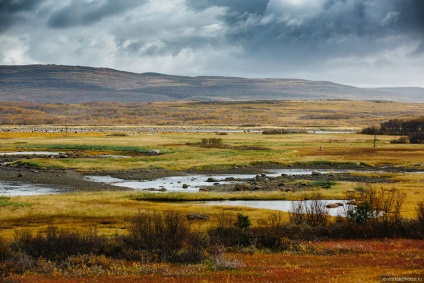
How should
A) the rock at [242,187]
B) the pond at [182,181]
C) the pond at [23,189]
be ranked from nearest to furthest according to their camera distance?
the pond at [23,189], the rock at [242,187], the pond at [182,181]

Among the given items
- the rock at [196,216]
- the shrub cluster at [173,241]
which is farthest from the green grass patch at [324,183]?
the shrub cluster at [173,241]

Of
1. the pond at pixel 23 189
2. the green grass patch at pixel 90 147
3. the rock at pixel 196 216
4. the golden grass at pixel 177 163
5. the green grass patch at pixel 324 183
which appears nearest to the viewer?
the rock at pixel 196 216

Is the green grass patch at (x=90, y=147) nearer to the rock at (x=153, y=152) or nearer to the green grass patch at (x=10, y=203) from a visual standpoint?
the rock at (x=153, y=152)

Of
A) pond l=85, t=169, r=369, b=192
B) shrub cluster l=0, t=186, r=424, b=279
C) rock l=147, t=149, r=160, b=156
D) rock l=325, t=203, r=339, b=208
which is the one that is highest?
Answer: shrub cluster l=0, t=186, r=424, b=279

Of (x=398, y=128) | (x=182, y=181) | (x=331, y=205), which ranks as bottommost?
(x=182, y=181)

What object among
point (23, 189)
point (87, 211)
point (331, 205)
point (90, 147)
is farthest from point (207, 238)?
point (90, 147)

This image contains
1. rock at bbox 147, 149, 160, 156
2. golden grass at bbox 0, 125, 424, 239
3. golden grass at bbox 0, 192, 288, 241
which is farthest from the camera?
rock at bbox 147, 149, 160, 156

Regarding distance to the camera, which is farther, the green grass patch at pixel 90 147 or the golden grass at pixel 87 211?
the green grass patch at pixel 90 147

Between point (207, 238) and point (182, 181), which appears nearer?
point (207, 238)

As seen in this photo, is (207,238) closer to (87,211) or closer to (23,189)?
(87,211)

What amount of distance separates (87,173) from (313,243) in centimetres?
4549

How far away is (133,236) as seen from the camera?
3300cm

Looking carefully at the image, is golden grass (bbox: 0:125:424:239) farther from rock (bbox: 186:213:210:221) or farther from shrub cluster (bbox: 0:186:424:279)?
shrub cluster (bbox: 0:186:424:279)

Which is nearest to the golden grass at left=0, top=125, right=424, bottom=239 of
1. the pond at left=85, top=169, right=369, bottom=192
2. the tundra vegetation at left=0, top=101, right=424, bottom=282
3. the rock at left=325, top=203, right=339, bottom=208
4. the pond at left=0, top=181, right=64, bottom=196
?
the tundra vegetation at left=0, top=101, right=424, bottom=282
